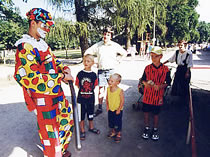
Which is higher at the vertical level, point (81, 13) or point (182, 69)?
point (81, 13)

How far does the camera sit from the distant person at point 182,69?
4145mm

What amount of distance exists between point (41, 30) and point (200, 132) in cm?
328

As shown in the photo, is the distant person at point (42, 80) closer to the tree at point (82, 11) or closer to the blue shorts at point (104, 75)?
the blue shorts at point (104, 75)

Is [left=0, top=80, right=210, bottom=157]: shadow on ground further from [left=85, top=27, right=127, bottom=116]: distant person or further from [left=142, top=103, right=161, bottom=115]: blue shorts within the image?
[left=85, top=27, right=127, bottom=116]: distant person

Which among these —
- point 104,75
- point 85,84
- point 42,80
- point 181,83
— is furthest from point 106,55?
point 181,83

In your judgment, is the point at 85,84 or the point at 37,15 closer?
the point at 37,15

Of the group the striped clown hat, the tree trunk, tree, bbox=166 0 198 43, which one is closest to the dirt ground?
the striped clown hat

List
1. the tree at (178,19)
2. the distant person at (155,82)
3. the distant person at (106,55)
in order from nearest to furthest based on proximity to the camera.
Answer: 1. the distant person at (155,82)
2. the distant person at (106,55)
3. the tree at (178,19)

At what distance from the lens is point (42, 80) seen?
5.74ft

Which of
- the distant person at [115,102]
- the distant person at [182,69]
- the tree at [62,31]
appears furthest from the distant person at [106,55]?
the tree at [62,31]

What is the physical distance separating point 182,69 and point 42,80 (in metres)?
3.75

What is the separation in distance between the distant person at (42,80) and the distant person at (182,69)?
9.86 feet

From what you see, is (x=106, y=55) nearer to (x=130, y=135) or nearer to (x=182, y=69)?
(x=130, y=135)

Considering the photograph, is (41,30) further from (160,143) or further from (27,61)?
(160,143)
